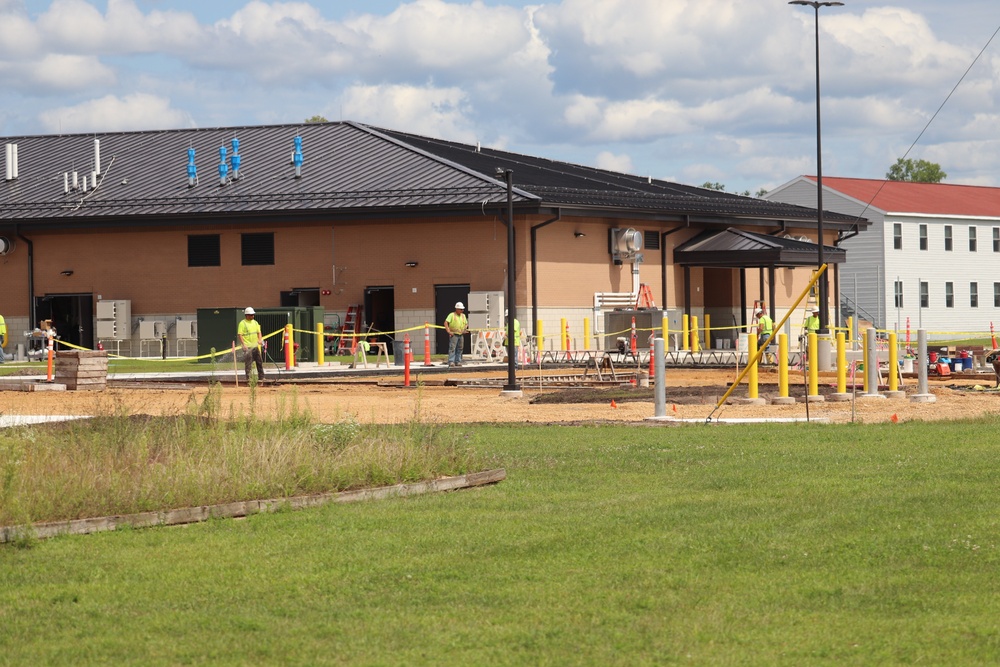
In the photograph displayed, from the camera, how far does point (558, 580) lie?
8.74 m

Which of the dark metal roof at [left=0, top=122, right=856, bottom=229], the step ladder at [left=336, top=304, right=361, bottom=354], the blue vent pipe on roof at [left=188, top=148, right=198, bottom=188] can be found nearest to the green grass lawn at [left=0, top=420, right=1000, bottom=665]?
the dark metal roof at [left=0, top=122, right=856, bottom=229]

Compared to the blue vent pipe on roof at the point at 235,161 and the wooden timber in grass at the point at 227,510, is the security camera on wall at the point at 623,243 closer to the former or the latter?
the blue vent pipe on roof at the point at 235,161

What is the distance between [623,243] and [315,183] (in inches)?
402

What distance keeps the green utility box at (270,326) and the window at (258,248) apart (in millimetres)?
4025

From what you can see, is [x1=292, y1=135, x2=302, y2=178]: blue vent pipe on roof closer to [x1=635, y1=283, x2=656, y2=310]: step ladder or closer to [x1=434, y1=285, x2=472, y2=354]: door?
[x1=434, y1=285, x2=472, y2=354]: door

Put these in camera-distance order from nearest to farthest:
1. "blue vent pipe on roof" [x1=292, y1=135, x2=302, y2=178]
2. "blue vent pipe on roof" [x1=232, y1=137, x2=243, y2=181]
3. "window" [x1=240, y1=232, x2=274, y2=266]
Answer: "window" [x1=240, y1=232, x2=274, y2=266] → "blue vent pipe on roof" [x1=292, y1=135, x2=302, y2=178] → "blue vent pipe on roof" [x1=232, y1=137, x2=243, y2=181]

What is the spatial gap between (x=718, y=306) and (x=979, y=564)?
150 feet

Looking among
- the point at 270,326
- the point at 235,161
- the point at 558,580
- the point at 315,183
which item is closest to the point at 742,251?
the point at 315,183

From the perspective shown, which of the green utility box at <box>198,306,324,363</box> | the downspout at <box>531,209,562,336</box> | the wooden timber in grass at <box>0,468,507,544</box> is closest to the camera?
the wooden timber in grass at <box>0,468,507,544</box>

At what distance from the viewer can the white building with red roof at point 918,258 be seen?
233 ft

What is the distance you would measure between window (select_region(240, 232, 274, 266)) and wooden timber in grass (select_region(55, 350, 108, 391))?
58.0 ft

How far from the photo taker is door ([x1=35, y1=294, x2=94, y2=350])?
49625mm

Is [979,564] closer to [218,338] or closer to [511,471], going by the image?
[511,471]

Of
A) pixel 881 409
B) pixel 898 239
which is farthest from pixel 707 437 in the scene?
pixel 898 239
